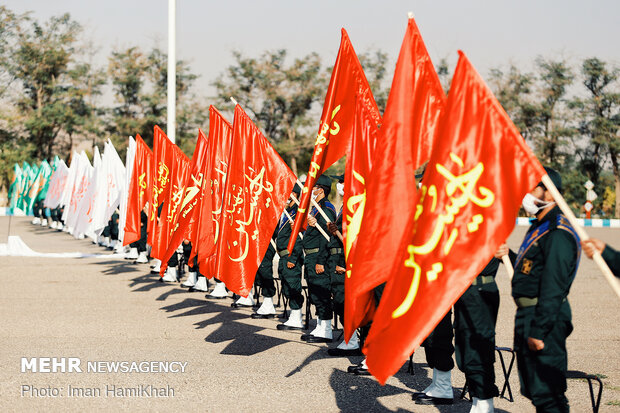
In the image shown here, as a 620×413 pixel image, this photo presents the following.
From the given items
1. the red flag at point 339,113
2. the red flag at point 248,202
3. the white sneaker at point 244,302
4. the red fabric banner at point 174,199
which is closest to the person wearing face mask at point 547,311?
the red flag at point 339,113

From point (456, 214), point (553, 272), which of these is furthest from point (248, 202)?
point (553, 272)

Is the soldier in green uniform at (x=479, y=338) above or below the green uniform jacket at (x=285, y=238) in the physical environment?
below

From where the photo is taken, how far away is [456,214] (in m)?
4.46

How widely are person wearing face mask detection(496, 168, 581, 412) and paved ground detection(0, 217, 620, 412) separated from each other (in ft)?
5.31

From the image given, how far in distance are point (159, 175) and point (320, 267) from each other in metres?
5.03

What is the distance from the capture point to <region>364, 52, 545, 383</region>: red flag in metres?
4.34

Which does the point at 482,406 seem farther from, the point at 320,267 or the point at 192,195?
the point at 192,195

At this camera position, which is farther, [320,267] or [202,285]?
[202,285]

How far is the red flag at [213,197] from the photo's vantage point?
9.52 meters

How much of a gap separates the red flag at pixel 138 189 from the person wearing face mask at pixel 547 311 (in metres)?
9.52

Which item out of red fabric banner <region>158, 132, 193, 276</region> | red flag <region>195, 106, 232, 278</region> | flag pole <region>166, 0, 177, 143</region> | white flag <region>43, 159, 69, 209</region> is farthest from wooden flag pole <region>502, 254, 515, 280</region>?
white flag <region>43, 159, 69, 209</region>

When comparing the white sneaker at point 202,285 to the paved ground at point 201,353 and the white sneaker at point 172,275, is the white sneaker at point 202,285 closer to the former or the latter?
the paved ground at point 201,353

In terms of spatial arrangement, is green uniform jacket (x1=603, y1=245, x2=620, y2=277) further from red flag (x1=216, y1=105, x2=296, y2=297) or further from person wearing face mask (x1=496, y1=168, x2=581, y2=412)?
red flag (x1=216, y1=105, x2=296, y2=297)

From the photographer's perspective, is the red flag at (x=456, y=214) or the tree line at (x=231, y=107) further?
the tree line at (x=231, y=107)
